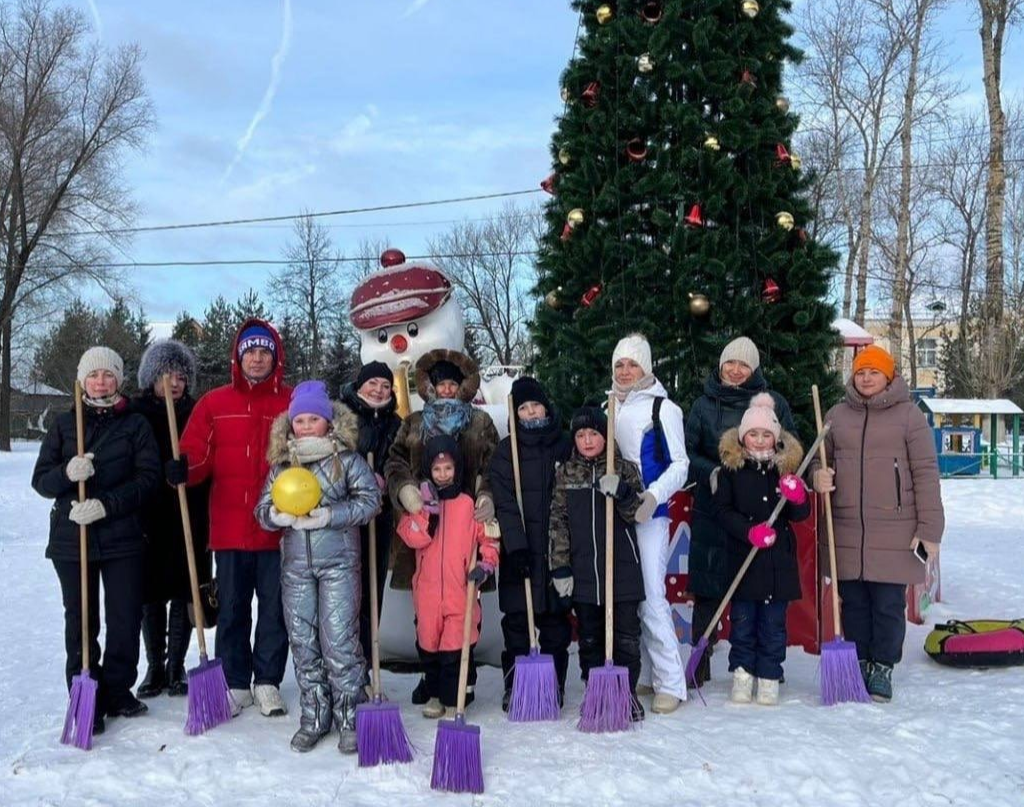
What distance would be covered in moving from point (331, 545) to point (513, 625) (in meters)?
1.03

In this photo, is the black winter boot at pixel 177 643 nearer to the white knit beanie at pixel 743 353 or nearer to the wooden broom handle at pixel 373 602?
the wooden broom handle at pixel 373 602

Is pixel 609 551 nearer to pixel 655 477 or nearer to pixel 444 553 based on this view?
pixel 655 477

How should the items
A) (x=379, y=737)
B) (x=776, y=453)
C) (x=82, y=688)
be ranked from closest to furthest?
(x=379, y=737)
(x=82, y=688)
(x=776, y=453)

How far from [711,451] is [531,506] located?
1.12 meters

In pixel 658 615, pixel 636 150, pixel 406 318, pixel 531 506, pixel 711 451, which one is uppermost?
pixel 636 150

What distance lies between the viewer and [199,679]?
4125mm

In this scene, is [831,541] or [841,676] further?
[831,541]

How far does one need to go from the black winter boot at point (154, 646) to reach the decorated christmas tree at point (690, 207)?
2948 millimetres

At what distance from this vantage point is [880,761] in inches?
148

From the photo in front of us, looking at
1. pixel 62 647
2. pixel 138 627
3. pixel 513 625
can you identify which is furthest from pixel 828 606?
pixel 62 647

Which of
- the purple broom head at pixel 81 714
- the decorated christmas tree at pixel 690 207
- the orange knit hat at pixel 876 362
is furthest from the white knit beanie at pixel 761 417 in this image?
the purple broom head at pixel 81 714

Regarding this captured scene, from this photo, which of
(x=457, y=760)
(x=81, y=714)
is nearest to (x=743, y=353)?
(x=457, y=760)

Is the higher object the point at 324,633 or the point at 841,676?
the point at 324,633

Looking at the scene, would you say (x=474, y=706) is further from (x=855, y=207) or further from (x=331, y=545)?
(x=855, y=207)
